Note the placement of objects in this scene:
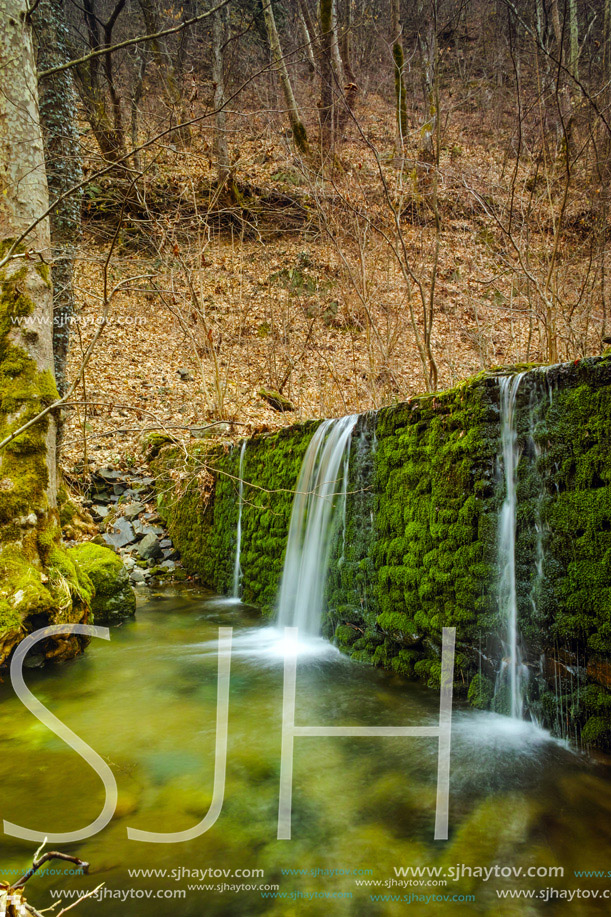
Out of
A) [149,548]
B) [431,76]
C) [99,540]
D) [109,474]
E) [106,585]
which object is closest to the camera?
[106,585]

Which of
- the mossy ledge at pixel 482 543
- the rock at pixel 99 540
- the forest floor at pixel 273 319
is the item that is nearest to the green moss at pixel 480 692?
the mossy ledge at pixel 482 543

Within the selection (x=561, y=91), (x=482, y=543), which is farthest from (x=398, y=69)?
(x=482, y=543)

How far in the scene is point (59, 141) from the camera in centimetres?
752

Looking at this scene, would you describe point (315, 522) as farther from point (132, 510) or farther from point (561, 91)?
point (561, 91)

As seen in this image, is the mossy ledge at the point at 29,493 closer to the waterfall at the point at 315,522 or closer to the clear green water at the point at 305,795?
the clear green water at the point at 305,795

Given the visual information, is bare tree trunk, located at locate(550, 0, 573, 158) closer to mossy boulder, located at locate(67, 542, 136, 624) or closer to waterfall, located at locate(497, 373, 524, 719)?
waterfall, located at locate(497, 373, 524, 719)

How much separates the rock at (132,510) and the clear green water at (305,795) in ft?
17.5

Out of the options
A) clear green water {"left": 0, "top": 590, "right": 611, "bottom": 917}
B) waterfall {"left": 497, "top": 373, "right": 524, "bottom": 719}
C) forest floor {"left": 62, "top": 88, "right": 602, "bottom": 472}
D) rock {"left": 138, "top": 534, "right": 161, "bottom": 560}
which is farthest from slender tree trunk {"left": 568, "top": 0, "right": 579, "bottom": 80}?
rock {"left": 138, "top": 534, "right": 161, "bottom": 560}

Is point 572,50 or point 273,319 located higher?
point 572,50

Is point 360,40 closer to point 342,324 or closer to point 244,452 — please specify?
point 342,324

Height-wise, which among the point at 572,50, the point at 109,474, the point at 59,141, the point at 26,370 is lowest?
the point at 109,474

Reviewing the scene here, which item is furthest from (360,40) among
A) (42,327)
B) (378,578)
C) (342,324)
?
(378,578)

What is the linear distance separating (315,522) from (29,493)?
8.88 ft

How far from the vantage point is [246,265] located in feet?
47.6
